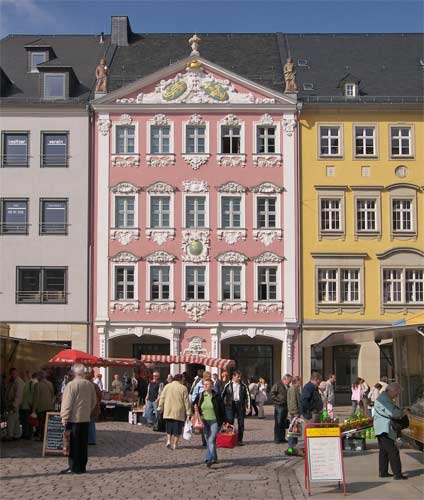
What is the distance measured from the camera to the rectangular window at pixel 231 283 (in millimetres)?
38969

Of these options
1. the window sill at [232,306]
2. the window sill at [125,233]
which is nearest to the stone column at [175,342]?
the window sill at [232,306]

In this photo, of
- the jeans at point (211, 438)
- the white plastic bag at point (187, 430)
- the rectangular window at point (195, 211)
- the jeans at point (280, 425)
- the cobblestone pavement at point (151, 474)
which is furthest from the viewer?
the rectangular window at point (195, 211)

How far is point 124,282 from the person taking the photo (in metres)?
39.1

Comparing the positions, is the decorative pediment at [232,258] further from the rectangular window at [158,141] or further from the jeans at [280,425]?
the jeans at [280,425]

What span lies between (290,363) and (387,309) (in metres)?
4.71

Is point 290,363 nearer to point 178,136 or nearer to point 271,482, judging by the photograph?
point 178,136

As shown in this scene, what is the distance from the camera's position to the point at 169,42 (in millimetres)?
46062

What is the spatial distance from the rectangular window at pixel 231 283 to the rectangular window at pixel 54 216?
7.06 meters

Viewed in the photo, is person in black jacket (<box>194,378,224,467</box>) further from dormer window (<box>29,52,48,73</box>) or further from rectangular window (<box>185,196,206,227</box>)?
dormer window (<box>29,52,48,73</box>)

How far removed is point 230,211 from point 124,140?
5.56 meters

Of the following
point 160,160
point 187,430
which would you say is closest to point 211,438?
point 187,430

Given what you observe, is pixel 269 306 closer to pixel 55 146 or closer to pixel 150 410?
pixel 55 146

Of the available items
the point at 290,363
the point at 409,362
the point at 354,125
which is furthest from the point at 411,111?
the point at 409,362

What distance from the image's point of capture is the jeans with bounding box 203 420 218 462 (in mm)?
15844
